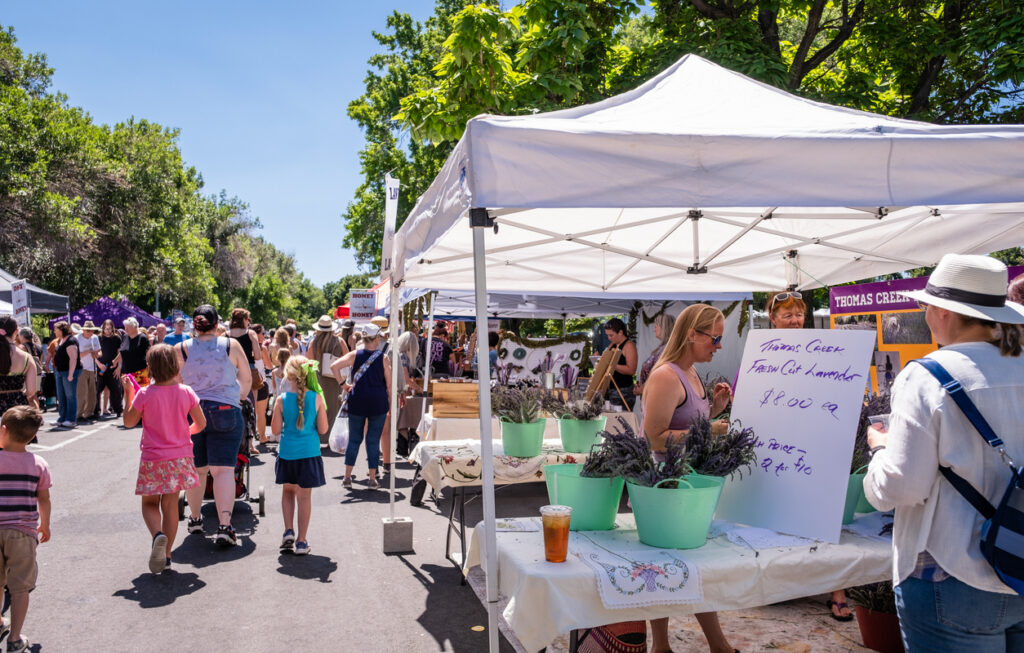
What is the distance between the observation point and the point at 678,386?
3.18 m

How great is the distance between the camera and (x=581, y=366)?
10062 millimetres

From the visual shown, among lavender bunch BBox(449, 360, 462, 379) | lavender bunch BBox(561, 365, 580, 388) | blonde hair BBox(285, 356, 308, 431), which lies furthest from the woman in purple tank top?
lavender bunch BBox(449, 360, 462, 379)

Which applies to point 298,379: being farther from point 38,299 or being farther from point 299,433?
point 38,299

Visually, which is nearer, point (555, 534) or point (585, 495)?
point (555, 534)

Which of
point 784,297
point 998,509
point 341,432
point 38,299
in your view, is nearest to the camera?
point 998,509

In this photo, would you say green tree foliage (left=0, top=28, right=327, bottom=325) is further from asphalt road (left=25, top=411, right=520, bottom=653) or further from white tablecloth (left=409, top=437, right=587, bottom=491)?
white tablecloth (left=409, top=437, right=587, bottom=491)

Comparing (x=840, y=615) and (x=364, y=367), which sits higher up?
(x=364, y=367)

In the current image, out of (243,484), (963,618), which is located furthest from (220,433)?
(963,618)

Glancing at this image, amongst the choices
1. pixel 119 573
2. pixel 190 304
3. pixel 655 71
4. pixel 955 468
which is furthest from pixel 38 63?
pixel 955 468

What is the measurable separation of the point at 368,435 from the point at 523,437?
3.96 m

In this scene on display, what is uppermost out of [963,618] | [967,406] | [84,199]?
[84,199]

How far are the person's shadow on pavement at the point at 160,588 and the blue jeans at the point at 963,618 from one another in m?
4.24

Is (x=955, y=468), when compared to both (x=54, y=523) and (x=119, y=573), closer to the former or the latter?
(x=119, y=573)

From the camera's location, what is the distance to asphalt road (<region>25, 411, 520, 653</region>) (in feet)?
12.8
